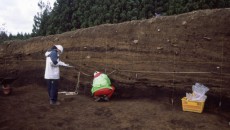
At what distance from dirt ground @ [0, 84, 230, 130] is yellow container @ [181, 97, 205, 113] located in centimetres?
12

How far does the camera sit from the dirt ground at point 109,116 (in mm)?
4691

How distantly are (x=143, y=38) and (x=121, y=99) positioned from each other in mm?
1709

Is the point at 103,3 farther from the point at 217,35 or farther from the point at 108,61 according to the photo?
the point at 217,35

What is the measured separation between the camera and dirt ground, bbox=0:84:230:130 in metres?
4.69

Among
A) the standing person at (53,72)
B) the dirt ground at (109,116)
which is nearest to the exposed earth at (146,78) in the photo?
the dirt ground at (109,116)

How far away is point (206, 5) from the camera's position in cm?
725

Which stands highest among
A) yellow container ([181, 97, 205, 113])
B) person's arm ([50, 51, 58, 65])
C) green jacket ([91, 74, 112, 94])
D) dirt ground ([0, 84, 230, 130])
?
person's arm ([50, 51, 58, 65])

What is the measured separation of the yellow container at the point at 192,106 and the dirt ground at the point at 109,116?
12cm

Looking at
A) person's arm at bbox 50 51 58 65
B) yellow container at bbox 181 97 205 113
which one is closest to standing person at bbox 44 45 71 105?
person's arm at bbox 50 51 58 65

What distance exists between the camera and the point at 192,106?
17.5 feet

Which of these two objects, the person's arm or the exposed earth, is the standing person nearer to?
the person's arm

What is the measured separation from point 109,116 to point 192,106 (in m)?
1.66

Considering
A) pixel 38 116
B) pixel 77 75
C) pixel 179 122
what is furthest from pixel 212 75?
pixel 77 75

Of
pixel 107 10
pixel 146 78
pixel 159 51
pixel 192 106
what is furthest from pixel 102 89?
pixel 107 10
